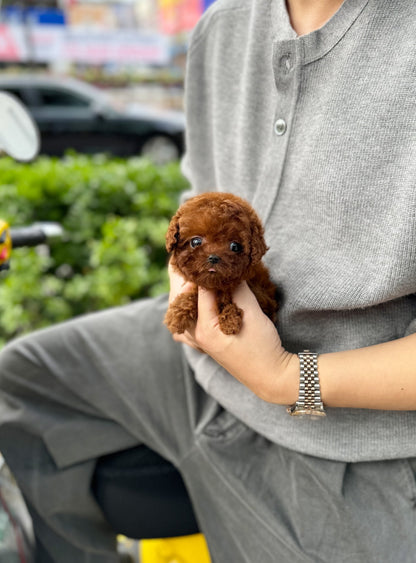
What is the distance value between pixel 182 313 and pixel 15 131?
0.64m

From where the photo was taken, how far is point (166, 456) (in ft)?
3.54

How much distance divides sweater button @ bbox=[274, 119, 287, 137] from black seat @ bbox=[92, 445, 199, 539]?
72 cm

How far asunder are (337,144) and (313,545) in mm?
676

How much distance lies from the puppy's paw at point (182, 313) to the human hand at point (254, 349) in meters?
0.02

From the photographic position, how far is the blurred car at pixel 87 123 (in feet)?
27.5

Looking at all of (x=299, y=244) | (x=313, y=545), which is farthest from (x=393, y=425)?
(x=299, y=244)

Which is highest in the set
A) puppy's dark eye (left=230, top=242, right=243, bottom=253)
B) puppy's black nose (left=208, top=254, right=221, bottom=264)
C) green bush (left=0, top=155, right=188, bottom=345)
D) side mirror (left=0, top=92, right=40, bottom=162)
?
side mirror (left=0, top=92, right=40, bottom=162)

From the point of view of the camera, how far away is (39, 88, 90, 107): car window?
8508 mm

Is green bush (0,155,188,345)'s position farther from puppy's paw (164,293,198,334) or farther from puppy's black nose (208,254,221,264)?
puppy's black nose (208,254,221,264)

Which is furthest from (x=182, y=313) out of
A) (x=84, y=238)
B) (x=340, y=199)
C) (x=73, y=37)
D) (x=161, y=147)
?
(x=73, y=37)

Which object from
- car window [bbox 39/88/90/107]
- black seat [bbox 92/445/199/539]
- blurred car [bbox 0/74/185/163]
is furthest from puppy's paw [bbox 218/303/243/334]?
Result: car window [bbox 39/88/90/107]

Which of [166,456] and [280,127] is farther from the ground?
[280,127]

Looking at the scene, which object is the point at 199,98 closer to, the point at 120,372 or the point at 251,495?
the point at 120,372

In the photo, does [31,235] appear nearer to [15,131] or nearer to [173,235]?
[15,131]
